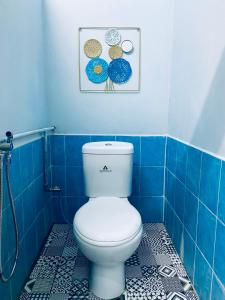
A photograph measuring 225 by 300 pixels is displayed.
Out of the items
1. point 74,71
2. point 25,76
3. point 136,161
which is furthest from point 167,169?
point 25,76

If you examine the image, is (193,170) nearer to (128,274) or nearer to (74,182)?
(128,274)

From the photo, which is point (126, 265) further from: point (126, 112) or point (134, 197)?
point (126, 112)

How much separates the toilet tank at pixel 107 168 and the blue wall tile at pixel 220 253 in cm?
71

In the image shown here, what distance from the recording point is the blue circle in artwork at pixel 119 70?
69.6 inches

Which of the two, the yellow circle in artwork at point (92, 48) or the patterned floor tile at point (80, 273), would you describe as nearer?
the patterned floor tile at point (80, 273)

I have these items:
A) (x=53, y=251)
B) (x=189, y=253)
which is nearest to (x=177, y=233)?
(x=189, y=253)

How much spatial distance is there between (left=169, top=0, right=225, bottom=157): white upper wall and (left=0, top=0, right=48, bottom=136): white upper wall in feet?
3.15

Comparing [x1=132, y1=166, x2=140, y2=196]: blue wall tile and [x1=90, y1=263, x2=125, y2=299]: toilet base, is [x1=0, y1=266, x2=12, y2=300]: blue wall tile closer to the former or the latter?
[x1=90, y1=263, x2=125, y2=299]: toilet base

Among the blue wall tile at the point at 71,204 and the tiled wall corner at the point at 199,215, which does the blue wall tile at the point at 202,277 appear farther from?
the blue wall tile at the point at 71,204

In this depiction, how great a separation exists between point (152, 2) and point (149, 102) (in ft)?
2.34

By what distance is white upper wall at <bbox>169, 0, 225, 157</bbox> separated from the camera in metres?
1.03

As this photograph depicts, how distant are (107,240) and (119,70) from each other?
1.24 m

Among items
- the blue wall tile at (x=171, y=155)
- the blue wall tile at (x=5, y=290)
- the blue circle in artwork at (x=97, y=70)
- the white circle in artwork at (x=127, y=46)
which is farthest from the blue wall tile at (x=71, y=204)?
the white circle in artwork at (x=127, y=46)

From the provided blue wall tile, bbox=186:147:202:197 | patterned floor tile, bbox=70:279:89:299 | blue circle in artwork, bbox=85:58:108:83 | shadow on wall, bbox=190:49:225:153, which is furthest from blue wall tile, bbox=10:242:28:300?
blue circle in artwork, bbox=85:58:108:83
